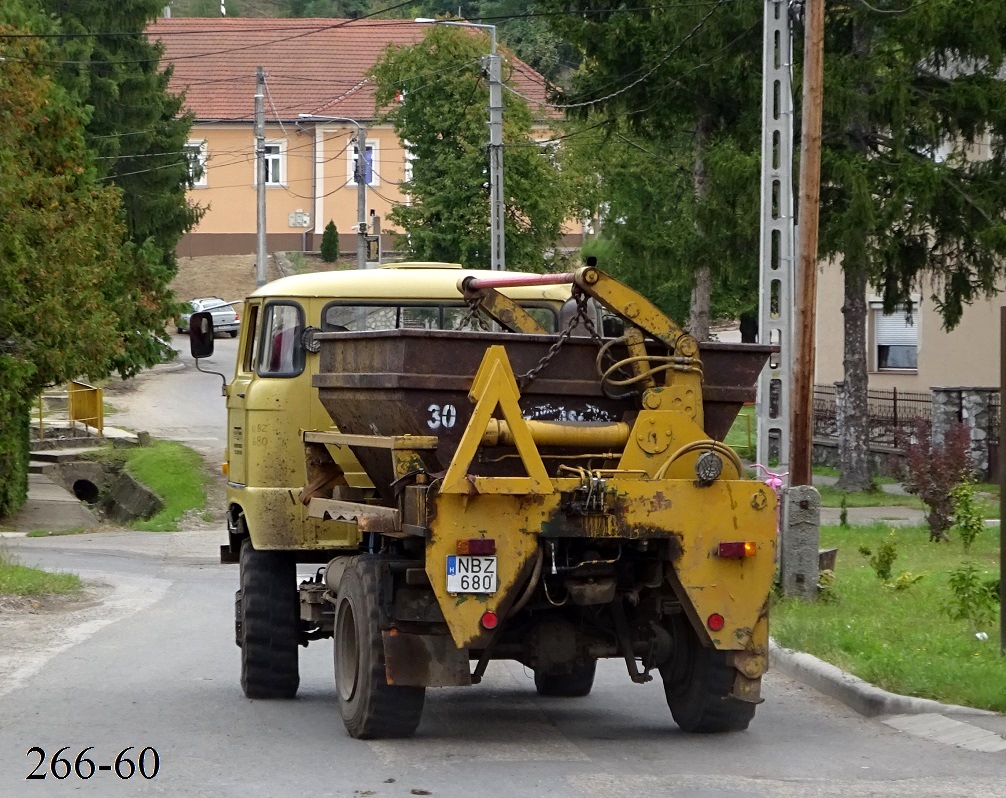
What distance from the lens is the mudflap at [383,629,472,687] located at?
7.91 metres

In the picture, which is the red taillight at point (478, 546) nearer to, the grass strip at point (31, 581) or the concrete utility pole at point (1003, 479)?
the concrete utility pole at point (1003, 479)

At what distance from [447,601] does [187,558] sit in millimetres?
16558

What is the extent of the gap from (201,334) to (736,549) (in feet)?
15.1

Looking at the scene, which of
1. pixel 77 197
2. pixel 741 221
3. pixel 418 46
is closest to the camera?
pixel 741 221

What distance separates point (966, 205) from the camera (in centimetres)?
2581

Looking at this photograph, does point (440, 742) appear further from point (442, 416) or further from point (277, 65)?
point (277, 65)

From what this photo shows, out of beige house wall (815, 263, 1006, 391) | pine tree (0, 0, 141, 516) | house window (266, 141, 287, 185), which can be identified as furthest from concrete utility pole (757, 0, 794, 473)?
house window (266, 141, 287, 185)

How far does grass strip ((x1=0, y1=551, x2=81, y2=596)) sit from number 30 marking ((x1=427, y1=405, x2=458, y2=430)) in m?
9.34

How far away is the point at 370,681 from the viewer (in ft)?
26.6

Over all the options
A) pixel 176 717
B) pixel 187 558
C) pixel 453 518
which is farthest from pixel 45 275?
pixel 453 518

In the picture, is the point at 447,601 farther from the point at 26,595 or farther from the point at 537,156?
the point at 537,156

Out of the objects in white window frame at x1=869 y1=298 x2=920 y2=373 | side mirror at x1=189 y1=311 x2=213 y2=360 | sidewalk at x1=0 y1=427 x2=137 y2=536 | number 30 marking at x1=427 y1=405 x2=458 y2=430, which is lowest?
sidewalk at x1=0 y1=427 x2=137 y2=536

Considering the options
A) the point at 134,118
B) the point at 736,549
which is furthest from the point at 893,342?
the point at 736,549

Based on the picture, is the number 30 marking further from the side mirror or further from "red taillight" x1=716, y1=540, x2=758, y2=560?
the side mirror
